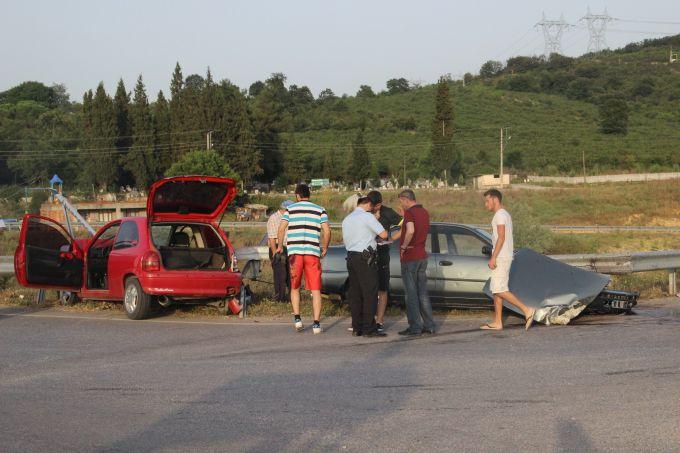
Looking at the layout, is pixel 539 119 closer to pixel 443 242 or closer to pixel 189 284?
pixel 443 242

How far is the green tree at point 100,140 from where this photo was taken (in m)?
78.8

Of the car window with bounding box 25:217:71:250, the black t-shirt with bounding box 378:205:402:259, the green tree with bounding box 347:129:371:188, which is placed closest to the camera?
the black t-shirt with bounding box 378:205:402:259

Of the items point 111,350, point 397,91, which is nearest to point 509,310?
point 111,350

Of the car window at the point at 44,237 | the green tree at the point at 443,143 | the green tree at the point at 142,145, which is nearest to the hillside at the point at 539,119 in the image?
the green tree at the point at 443,143

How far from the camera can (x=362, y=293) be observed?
1114 centimetres

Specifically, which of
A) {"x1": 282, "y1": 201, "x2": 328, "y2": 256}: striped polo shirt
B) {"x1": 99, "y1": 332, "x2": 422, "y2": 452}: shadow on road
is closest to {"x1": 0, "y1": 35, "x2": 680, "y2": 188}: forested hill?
{"x1": 282, "y1": 201, "x2": 328, "y2": 256}: striped polo shirt

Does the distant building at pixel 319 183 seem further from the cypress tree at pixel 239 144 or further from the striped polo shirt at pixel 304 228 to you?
the striped polo shirt at pixel 304 228

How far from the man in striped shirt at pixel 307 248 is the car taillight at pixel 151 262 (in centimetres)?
227

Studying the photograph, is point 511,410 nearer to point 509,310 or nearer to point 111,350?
point 111,350

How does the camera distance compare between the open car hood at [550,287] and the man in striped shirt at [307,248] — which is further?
the open car hood at [550,287]

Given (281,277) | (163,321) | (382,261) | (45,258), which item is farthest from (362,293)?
(45,258)

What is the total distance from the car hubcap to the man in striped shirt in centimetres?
281

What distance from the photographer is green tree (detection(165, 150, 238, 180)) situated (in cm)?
7006

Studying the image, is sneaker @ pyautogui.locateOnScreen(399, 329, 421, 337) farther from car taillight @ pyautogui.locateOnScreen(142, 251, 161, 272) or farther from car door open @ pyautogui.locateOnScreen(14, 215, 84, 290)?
car door open @ pyautogui.locateOnScreen(14, 215, 84, 290)
